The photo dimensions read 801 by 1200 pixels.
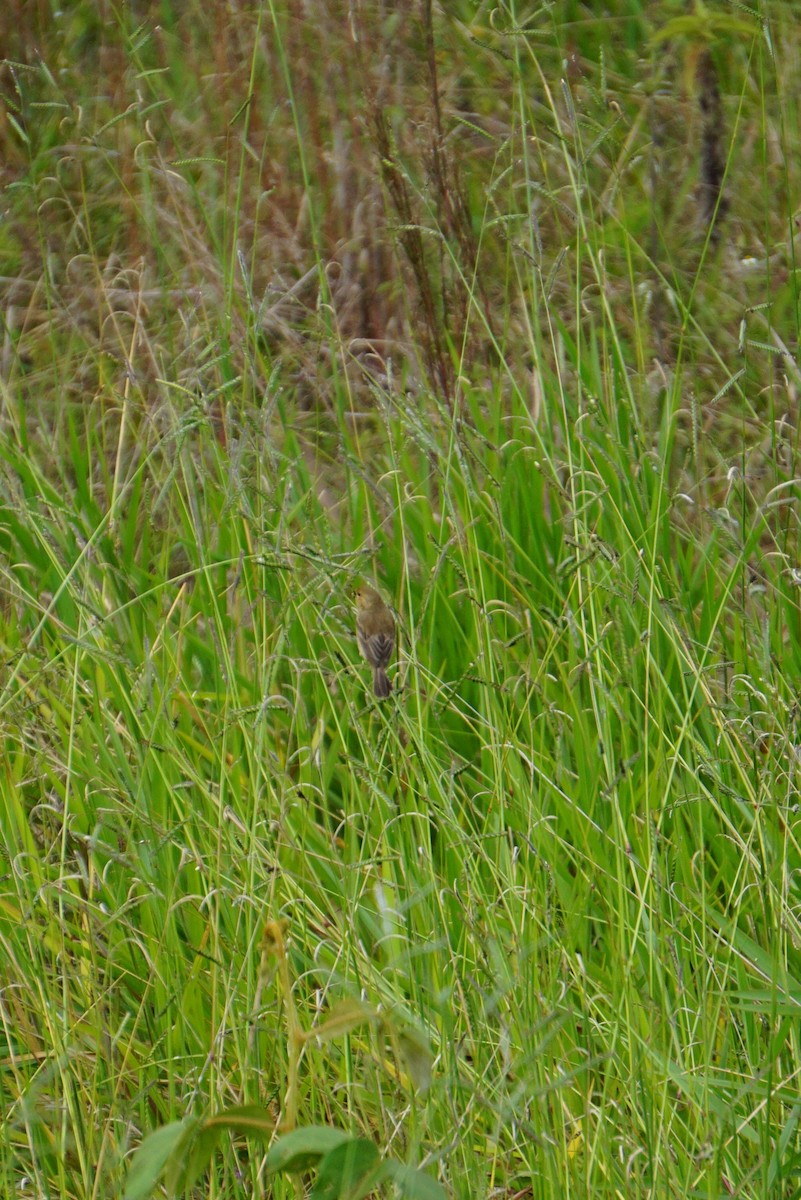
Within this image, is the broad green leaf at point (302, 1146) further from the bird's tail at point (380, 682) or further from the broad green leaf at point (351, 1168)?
the bird's tail at point (380, 682)

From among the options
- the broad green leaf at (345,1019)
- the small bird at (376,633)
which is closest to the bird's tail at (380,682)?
the small bird at (376,633)

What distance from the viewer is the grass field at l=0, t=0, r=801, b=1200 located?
129 cm

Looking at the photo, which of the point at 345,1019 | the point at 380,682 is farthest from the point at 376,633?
the point at 345,1019

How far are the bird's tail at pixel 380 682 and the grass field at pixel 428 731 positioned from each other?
0.02 m

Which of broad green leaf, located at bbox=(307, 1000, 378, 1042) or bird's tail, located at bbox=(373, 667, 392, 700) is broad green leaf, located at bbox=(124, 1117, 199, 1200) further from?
bird's tail, located at bbox=(373, 667, 392, 700)

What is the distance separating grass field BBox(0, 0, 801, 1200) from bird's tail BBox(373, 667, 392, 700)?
0.05ft

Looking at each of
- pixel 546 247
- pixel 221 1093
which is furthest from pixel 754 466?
pixel 221 1093

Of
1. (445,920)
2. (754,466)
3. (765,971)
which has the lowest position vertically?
(754,466)

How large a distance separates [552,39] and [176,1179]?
3.54m

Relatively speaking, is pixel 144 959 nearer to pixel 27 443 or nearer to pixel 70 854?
pixel 70 854

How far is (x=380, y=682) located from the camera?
1.56m

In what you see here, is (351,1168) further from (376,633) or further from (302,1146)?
(376,633)

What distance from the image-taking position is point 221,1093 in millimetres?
1318

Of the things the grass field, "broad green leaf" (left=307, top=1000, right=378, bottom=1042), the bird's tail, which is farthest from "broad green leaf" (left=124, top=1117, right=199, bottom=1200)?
the bird's tail
